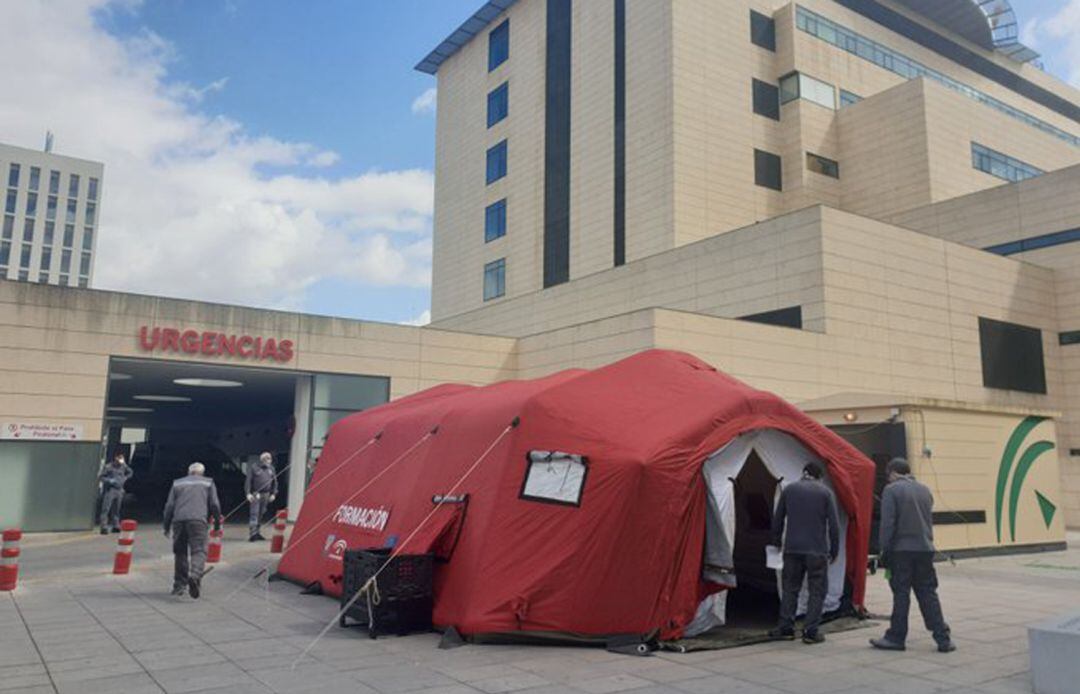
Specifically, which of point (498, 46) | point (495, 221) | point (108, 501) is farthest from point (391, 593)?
point (498, 46)

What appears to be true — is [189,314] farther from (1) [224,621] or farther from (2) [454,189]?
(2) [454,189]

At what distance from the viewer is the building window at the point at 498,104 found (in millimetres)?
45344

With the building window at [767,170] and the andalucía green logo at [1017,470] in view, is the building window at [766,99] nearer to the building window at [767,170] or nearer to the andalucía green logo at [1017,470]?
the building window at [767,170]

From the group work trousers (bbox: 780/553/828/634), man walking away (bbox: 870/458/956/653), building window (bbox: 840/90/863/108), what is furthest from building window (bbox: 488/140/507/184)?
man walking away (bbox: 870/458/956/653)

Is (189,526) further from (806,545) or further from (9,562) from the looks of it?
(806,545)

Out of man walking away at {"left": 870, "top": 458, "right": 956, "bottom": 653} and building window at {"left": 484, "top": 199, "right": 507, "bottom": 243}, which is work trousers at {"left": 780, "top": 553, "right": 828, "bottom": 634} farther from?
building window at {"left": 484, "top": 199, "right": 507, "bottom": 243}

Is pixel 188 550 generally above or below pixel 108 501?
below

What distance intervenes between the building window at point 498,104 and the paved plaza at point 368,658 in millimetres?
38549

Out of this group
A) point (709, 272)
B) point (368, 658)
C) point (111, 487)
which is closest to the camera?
point (368, 658)

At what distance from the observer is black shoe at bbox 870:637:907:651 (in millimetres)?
7797

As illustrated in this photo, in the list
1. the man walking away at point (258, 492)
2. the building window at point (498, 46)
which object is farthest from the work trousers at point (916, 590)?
the building window at point (498, 46)

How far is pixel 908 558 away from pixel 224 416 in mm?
40143

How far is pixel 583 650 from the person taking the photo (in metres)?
7.76

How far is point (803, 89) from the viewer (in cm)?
3894
